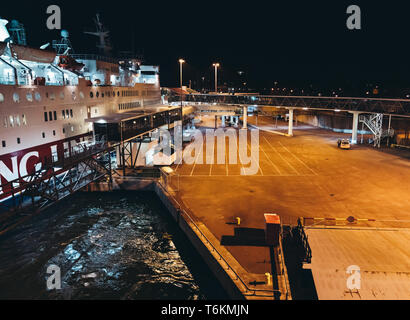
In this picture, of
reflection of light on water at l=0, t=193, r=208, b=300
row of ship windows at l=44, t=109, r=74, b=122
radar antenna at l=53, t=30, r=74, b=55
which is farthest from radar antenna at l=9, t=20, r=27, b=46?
reflection of light on water at l=0, t=193, r=208, b=300

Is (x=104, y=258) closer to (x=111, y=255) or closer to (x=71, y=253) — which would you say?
(x=111, y=255)

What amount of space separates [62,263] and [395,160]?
30.3 metres

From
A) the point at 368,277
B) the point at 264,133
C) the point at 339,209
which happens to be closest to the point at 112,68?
the point at 264,133

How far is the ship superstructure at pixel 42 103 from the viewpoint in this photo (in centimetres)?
2062

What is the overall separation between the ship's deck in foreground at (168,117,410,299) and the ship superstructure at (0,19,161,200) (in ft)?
33.6

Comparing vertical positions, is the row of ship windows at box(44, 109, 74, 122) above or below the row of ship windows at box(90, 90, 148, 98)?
below

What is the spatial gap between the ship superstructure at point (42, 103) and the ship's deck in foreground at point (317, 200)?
1023 centimetres

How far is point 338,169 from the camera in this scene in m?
27.0

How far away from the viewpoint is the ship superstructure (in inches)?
812

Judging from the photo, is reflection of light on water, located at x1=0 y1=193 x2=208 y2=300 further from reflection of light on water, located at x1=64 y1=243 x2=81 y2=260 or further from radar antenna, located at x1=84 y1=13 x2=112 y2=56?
radar antenna, located at x1=84 y1=13 x2=112 y2=56

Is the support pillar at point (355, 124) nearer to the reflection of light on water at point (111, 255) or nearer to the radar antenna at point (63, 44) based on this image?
the reflection of light on water at point (111, 255)

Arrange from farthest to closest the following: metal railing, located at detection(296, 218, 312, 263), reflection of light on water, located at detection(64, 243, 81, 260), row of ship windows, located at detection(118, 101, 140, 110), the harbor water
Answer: row of ship windows, located at detection(118, 101, 140, 110)
reflection of light on water, located at detection(64, 243, 81, 260)
the harbor water
metal railing, located at detection(296, 218, 312, 263)

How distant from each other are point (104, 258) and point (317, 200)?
520 inches
